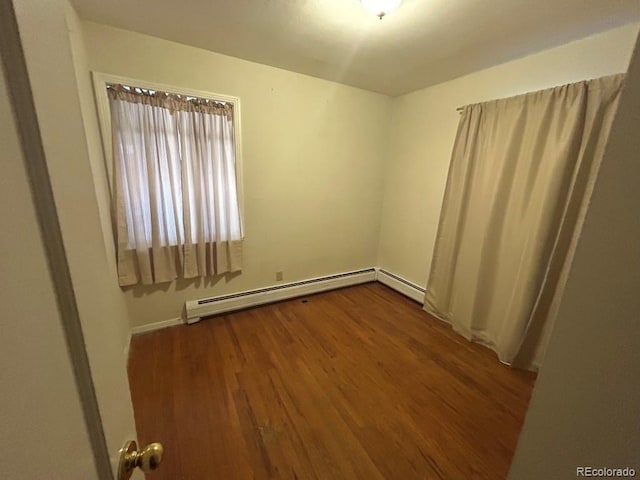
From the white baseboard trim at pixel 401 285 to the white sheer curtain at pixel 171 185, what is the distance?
2070 millimetres

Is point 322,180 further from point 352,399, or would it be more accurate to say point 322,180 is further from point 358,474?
point 358,474

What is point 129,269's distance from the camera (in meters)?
2.07

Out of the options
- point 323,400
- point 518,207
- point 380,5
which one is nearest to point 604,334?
point 323,400

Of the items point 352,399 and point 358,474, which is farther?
point 352,399

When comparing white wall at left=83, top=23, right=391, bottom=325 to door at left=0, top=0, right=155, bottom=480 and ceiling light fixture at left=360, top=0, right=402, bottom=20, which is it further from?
door at left=0, top=0, right=155, bottom=480

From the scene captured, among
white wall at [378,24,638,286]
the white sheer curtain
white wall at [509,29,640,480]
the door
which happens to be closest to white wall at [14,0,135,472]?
the door

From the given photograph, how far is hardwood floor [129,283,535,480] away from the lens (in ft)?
4.27

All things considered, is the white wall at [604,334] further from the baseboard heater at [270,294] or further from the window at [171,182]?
the baseboard heater at [270,294]

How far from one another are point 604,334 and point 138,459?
0.85 meters

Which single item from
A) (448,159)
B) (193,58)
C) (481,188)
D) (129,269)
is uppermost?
(193,58)

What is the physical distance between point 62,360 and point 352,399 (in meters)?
1.72

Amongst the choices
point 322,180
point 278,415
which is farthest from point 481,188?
point 278,415

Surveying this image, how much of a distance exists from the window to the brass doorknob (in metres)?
1.95

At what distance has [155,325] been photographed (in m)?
2.30
